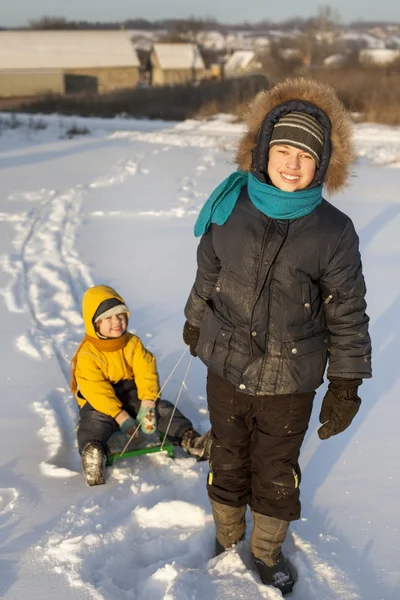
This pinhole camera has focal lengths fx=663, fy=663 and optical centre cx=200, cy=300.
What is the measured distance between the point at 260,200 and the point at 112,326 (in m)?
1.41

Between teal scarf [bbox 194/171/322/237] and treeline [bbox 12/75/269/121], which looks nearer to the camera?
teal scarf [bbox 194/171/322/237]

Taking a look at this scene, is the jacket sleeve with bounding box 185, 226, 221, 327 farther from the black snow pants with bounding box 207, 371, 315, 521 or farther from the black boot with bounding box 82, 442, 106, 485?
the black boot with bounding box 82, 442, 106, 485

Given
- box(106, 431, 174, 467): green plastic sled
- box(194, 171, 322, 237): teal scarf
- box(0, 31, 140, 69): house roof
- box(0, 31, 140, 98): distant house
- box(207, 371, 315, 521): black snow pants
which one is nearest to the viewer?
Answer: box(194, 171, 322, 237): teal scarf

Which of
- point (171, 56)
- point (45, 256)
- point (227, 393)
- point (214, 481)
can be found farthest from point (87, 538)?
point (171, 56)

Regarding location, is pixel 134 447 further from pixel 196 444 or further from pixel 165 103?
pixel 165 103

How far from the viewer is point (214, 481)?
8.65 feet

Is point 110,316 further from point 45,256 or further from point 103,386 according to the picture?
point 45,256

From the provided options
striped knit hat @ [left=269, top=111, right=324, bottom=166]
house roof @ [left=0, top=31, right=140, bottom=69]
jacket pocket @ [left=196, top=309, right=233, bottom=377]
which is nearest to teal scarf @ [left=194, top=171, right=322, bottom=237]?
striped knit hat @ [left=269, top=111, right=324, bottom=166]

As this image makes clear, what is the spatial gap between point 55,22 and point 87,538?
85622mm

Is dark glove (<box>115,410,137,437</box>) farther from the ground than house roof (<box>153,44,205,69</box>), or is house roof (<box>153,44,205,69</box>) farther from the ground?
dark glove (<box>115,410,137,437</box>)

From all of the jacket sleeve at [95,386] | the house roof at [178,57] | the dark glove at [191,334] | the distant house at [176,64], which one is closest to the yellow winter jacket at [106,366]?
the jacket sleeve at [95,386]

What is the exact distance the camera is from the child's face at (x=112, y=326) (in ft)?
11.1

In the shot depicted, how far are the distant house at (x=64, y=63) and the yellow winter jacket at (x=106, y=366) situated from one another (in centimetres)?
4338

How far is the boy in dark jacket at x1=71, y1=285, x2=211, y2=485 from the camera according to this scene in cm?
335
